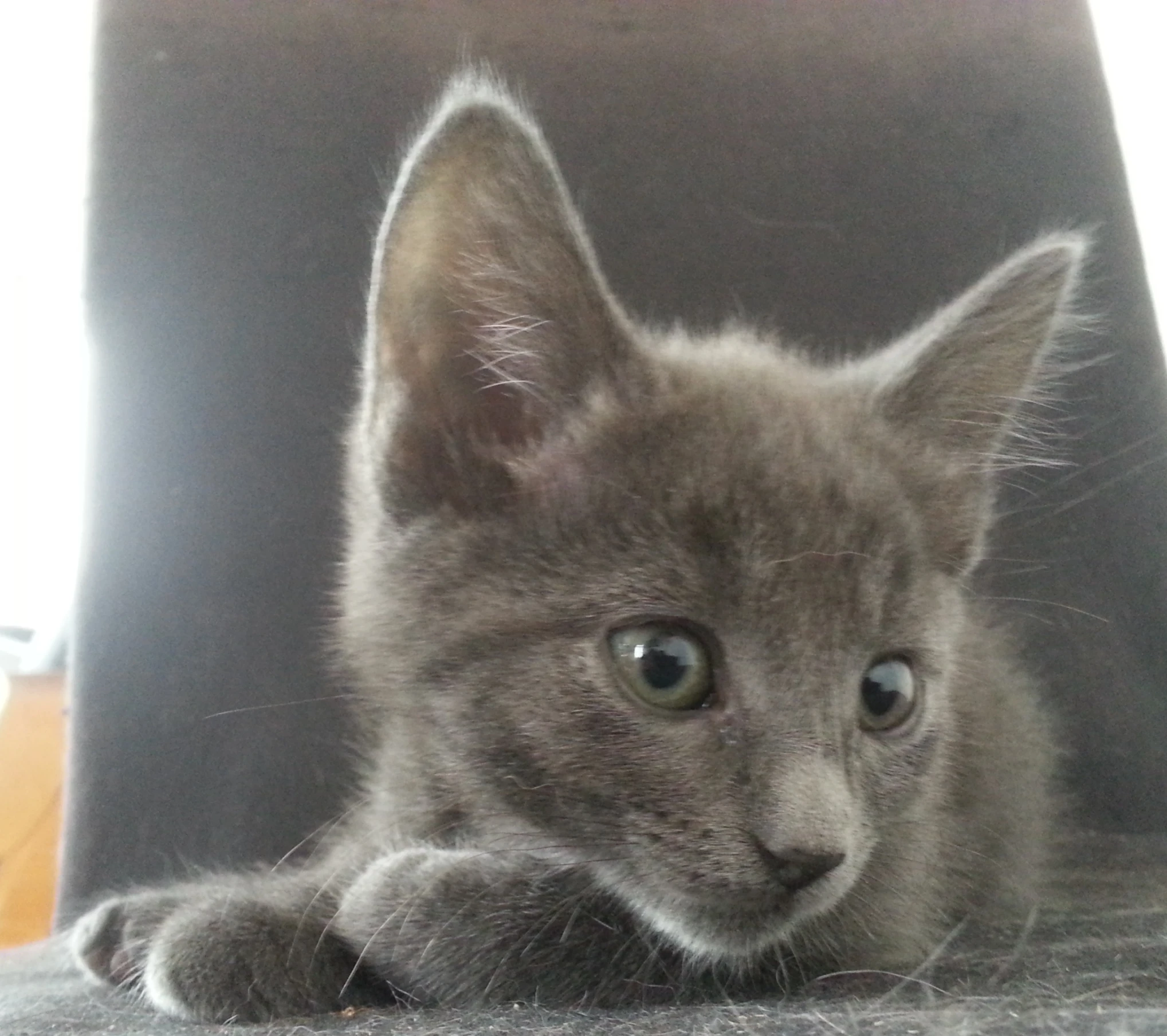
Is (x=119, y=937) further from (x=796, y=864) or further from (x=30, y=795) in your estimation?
(x=30, y=795)

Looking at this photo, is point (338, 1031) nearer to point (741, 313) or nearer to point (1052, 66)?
point (741, 313)

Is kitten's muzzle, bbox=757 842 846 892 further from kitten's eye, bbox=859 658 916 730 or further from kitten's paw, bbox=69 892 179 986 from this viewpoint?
kitten's paw, bbox=69 892 179 986

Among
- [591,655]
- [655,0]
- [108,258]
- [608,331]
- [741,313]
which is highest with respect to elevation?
[655,0]

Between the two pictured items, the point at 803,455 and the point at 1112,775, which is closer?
the point at 803,455

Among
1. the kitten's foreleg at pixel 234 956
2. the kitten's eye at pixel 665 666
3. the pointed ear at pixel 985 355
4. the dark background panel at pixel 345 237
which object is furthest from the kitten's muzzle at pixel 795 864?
the dark background panel at pixel 345 237

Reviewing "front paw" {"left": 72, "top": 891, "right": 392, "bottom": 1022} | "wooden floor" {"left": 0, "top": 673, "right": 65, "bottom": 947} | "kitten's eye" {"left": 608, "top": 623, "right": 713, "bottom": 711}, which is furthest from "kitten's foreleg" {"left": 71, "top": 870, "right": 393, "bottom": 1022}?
"wooden floor" {"left": 0, "top": 673, "right": 65, "bottom": 947}

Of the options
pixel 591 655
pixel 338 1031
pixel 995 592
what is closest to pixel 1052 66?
pixel 995 592

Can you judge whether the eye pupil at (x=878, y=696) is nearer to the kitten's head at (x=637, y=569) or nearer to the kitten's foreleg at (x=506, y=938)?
the kitten's head at (x=637, y=569)
